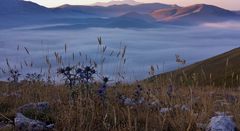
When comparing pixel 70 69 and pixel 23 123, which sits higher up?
pixel 70 69

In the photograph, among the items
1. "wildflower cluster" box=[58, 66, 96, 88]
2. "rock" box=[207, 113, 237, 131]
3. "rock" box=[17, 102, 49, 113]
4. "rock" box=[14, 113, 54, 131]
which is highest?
"wildflower cluster" box=[58, 66, 96, 88]

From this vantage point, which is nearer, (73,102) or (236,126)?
(236,126)

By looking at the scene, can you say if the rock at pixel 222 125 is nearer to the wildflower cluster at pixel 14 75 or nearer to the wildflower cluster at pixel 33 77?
the wildflower cluster at pixel 14 75

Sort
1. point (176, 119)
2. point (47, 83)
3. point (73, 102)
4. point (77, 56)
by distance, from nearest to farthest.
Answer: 1. point (176, 119)
2. point (73, 102)
3. point (77, 56)
4. point (47, 83)

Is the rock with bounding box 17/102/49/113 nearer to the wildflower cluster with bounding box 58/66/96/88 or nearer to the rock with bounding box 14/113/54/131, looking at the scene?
the wildflower cluster with bounding box 58/66/96/88

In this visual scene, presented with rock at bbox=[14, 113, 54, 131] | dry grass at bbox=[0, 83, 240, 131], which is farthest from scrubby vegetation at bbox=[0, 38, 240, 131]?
rock at bbox=[14, 113, 54, 131]

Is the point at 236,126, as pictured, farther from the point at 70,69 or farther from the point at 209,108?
the point at 70,69

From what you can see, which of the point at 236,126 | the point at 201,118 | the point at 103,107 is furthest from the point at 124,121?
the point at 236,126

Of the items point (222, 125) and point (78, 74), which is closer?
point (222, 125)

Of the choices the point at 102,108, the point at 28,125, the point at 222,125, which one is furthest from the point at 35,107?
the point at 222,125

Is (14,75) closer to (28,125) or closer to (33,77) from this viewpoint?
(33,77)

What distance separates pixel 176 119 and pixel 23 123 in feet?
6.43

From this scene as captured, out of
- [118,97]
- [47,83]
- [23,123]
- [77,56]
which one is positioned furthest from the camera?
[47,83]

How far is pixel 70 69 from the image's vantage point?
7121 millimetres
